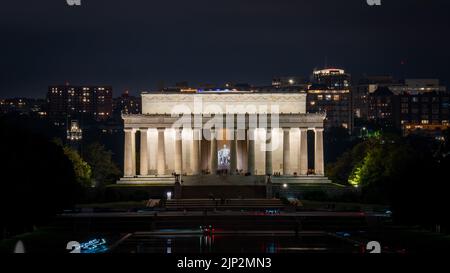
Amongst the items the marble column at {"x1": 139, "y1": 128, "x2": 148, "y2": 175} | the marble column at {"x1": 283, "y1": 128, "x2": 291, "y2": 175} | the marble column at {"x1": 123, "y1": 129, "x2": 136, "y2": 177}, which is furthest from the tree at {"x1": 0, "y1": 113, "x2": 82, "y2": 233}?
the marble column at {"x1": 283, "y1": 128, "x2": 291, "y2": 175}

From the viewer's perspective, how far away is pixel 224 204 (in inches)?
4793

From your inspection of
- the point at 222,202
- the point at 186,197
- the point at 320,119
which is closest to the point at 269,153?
the point at 320,119

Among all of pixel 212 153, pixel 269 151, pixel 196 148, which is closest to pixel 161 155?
pixel 196 148

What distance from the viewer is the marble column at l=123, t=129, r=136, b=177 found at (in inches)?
6178

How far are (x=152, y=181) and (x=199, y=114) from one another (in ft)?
41.5

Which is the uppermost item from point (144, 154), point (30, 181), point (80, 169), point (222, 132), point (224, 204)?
point (222, 132)

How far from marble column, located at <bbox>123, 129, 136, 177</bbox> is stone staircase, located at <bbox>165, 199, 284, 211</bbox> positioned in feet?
97.4

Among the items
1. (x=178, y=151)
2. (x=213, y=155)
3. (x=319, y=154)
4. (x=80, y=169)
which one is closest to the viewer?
(x=80, y=169)

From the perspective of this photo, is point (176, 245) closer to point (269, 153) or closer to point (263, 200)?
point (263, 200)

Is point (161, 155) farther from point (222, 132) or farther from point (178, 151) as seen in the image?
point (222, 132)

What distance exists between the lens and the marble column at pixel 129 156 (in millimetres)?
156913

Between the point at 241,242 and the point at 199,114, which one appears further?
the point at 199,114

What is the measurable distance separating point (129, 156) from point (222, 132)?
12538mm

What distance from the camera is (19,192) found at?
83.1 m
